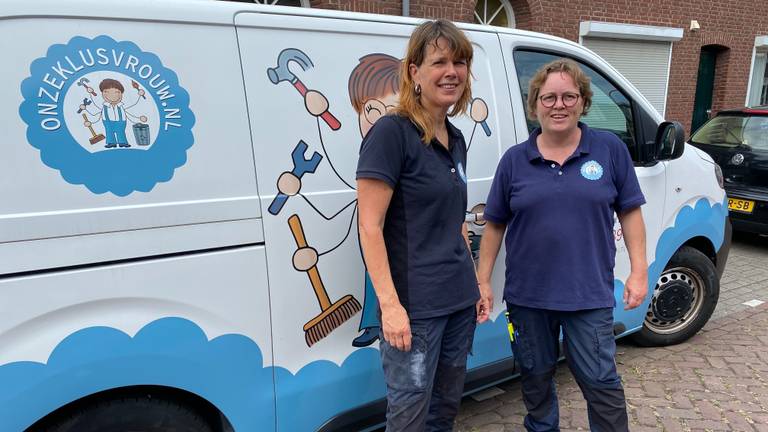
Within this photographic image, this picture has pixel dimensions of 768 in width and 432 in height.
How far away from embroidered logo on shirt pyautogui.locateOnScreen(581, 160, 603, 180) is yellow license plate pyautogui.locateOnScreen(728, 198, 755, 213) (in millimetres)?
4718

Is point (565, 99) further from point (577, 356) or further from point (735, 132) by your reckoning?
A: point (735, 132)

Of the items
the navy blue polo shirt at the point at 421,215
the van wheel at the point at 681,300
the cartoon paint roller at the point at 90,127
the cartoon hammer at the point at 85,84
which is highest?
the cartoon hammer at the point at 85,84

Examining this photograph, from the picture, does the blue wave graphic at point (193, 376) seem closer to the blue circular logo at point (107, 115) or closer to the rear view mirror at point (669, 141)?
the blue circular logo at point (107, 115)

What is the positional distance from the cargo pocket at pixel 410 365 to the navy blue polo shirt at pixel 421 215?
11cm

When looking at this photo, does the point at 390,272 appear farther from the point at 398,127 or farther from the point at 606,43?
the point at 606,43

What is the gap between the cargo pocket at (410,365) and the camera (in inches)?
71.5

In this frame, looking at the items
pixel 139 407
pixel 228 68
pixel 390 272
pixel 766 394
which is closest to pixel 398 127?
pixel 390 272

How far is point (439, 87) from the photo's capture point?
1719mm

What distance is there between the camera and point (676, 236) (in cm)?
326

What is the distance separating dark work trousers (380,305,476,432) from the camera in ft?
5.97

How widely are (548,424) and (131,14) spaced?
2281mm

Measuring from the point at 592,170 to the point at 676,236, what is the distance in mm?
1561

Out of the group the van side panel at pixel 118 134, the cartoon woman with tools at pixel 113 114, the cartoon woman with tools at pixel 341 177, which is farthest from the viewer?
the cartoon woman with tools at pixel 341 177

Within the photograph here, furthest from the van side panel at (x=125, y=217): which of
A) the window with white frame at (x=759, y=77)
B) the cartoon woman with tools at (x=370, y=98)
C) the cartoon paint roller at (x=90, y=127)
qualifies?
the window with white frame at (x=759, y=77)
